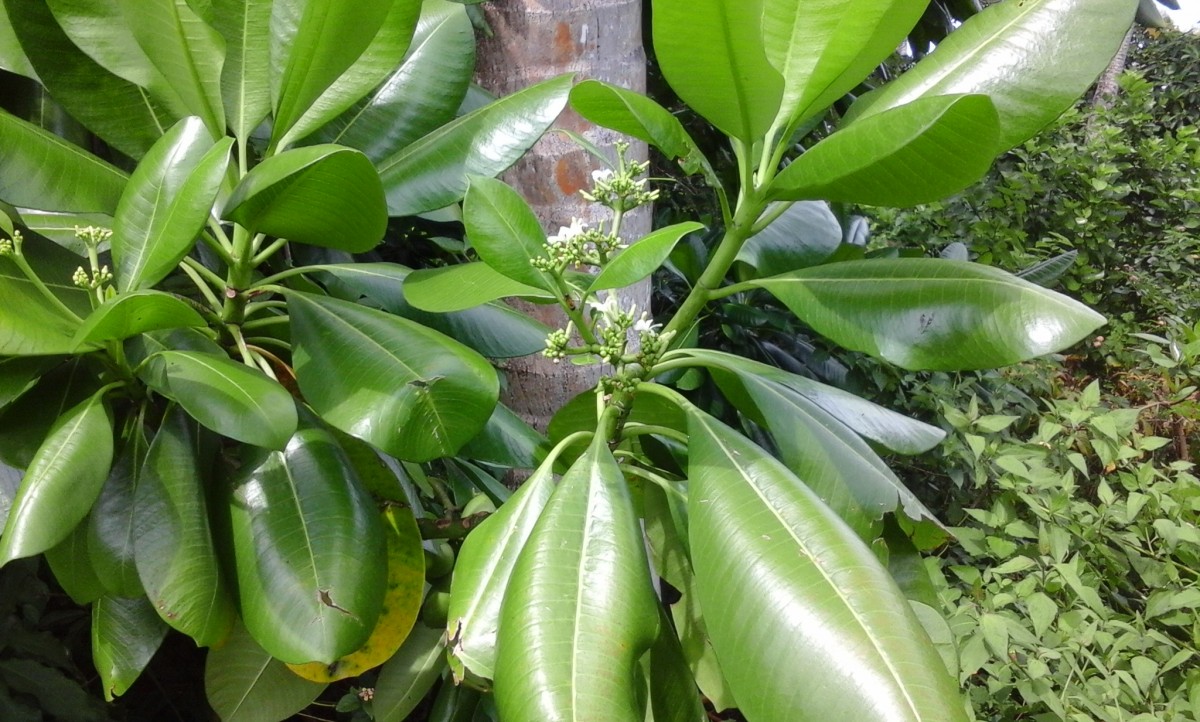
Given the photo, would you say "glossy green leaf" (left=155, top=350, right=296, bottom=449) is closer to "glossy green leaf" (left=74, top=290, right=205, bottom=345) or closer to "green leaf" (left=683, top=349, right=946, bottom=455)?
"glossy green leaf" (left=74, top=290, right=205, bottom=345)

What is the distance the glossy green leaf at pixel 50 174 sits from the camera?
2.14ft

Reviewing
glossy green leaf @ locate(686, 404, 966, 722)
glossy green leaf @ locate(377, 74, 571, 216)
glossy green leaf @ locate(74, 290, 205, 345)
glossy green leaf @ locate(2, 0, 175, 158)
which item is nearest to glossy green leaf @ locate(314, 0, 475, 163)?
glossy green leaf @ locate(377, 74, 571, 216)

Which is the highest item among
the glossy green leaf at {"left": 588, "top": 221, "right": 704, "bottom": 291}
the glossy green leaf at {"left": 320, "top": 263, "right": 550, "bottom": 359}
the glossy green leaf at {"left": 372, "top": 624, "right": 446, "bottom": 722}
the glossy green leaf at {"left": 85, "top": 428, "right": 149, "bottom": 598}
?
the glossy green leaf at {"left": 588, "top": 221, "right": 704, "bottom": 291}

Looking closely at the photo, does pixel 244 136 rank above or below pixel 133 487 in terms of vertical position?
above

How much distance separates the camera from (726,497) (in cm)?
56

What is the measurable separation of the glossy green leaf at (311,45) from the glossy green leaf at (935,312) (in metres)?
0.43

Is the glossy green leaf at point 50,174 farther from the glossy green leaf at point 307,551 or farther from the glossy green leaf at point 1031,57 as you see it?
the glossy green leaf at point 1031,57

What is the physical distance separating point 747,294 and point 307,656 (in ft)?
4.97

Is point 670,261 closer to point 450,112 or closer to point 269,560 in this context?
point 450,112

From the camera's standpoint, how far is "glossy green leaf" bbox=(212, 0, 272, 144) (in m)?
0.74

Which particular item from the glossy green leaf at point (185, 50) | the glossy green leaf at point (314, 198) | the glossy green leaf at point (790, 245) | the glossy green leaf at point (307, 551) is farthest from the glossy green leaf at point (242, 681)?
the glossy green leaf at point (790, 245)

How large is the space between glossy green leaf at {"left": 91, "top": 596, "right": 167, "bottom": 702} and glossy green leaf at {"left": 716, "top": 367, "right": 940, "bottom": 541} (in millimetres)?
619

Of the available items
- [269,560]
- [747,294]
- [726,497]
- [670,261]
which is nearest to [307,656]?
[269,560]

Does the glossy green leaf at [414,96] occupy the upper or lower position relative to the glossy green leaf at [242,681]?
upper
